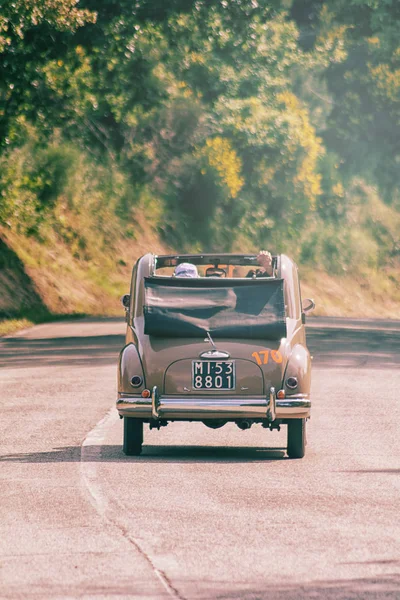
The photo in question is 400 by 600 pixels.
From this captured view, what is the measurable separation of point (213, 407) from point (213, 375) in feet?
1.12

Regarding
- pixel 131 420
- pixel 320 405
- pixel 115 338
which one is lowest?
pixel 115 338

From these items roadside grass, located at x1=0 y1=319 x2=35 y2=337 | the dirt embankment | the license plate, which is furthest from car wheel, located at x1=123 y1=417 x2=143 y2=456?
the dirt embankment

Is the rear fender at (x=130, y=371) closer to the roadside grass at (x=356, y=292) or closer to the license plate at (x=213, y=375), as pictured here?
the license plate at (x=213, y=375)

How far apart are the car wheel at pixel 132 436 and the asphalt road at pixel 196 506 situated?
0.34 feet

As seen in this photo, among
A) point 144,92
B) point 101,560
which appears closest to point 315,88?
point 144,92

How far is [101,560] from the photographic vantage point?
7.73 meters

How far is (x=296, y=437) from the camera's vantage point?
40.6 feet

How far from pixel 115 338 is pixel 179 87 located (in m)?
28.4

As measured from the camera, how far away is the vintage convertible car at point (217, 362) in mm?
12234

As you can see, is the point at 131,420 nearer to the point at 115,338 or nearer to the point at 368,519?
Answer: the point at 368,519

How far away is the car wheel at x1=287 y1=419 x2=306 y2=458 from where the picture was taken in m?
12.4

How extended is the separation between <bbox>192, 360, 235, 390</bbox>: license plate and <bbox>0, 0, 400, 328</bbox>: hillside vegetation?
836 inches

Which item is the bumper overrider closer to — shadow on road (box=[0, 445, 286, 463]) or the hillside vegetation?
shadow on road (box=[0, 445, 286, 463])

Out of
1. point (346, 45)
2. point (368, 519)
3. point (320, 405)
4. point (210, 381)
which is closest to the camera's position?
point (368, 519)
